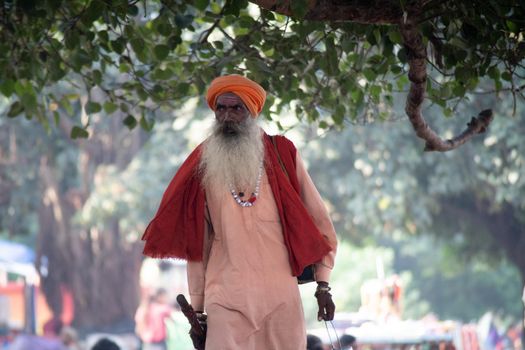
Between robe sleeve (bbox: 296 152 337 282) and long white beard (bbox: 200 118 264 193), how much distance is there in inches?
9.6

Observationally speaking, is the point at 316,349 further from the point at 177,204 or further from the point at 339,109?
the point at 177,204

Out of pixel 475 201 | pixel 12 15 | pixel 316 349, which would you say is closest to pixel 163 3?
pixel 12 15

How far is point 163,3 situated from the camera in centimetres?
747

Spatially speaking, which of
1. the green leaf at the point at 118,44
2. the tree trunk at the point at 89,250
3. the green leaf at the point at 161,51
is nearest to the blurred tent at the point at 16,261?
the tree trunk at the point at 89,250

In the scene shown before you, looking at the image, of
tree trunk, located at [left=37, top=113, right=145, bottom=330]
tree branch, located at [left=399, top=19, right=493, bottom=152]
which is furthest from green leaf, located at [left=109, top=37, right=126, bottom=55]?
tree trunk, located at [left=37, top=113, right=145, bottom=330]

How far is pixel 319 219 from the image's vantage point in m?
5.95

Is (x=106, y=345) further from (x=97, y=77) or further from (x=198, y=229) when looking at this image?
(x=198, y=229)

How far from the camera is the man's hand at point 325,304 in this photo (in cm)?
576

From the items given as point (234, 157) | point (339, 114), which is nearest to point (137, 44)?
point (339, 114)

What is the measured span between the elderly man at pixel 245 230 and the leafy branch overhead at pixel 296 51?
70 cm

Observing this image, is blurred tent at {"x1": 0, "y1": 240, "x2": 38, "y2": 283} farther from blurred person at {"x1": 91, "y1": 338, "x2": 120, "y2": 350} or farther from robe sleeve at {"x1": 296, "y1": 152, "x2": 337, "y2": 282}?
robe sleeve at {"x1": 296, "y1": 152, "x2": 337, "y2": 282}

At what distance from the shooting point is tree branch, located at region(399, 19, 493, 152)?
6.18 metres

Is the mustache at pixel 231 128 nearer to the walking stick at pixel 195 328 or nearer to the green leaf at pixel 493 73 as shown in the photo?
the walking stick at pixel 195 328

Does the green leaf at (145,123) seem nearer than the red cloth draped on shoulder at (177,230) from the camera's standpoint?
No
